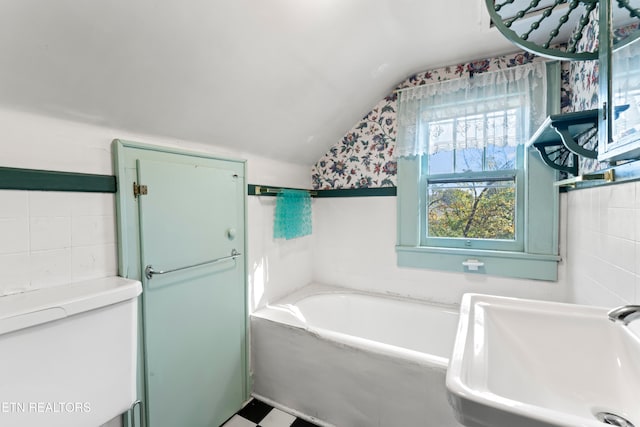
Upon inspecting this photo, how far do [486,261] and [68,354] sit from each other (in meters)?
2.27

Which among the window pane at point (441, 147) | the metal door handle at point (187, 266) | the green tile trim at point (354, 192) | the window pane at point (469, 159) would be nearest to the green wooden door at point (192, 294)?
the metal door handle at point (187, 266)

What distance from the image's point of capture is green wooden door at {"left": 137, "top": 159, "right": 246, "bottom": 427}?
1.40 meters

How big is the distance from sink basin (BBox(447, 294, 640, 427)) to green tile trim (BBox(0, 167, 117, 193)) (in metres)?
1.42

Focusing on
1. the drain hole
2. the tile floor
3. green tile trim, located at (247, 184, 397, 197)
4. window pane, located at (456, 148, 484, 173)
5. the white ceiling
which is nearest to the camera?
the drain hole

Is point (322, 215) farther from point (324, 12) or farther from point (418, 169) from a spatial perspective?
point (324, 12)

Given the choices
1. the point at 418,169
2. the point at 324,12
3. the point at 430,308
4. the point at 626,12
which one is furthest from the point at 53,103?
the point at 430,308

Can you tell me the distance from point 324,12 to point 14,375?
1.76 metres

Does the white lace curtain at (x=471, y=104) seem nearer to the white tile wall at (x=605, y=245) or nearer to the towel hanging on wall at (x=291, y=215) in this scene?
the white tile wall at (x=605, y=245)

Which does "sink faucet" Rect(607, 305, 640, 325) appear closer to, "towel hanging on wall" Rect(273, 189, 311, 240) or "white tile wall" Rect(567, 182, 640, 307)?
"white tile wall" Rect(567, 182, 640, 307)

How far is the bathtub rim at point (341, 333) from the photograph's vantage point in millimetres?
1463

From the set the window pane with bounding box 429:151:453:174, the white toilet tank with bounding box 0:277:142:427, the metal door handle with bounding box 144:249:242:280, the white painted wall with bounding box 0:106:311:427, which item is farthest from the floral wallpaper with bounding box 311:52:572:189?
the white toilet tank with bounding box 0:277:142:427

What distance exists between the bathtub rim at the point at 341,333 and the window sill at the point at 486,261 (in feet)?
0.97

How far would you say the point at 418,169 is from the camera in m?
2.24

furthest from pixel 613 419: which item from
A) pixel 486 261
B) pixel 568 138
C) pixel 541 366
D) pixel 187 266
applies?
pixel 187 266
